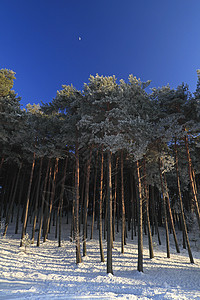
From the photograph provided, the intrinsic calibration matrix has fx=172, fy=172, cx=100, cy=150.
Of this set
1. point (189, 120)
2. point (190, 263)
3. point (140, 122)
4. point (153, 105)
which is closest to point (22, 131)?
point (140, 122)

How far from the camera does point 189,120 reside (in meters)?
12.5

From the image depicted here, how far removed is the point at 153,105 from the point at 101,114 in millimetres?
4368

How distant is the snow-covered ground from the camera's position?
6383 millimetres

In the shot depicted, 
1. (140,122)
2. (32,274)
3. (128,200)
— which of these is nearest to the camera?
(32,274)

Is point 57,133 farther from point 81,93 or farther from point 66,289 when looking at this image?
point 66,289

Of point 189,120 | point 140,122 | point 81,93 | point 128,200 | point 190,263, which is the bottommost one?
point 190,263

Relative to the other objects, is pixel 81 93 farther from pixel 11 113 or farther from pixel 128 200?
pixel 128 200

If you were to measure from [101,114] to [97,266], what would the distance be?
9.97 meters

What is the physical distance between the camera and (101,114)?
11.9 metres

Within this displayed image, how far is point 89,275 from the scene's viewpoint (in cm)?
945

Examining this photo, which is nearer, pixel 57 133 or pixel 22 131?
pixel 22 131

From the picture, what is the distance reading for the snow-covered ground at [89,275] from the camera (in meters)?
6.38

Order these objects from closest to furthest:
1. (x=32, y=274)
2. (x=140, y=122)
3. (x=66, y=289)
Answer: (x=66, y=289)
(x=32, y=274)
(x=140, y=122)

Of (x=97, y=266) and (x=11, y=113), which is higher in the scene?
(x=11, y=113)
